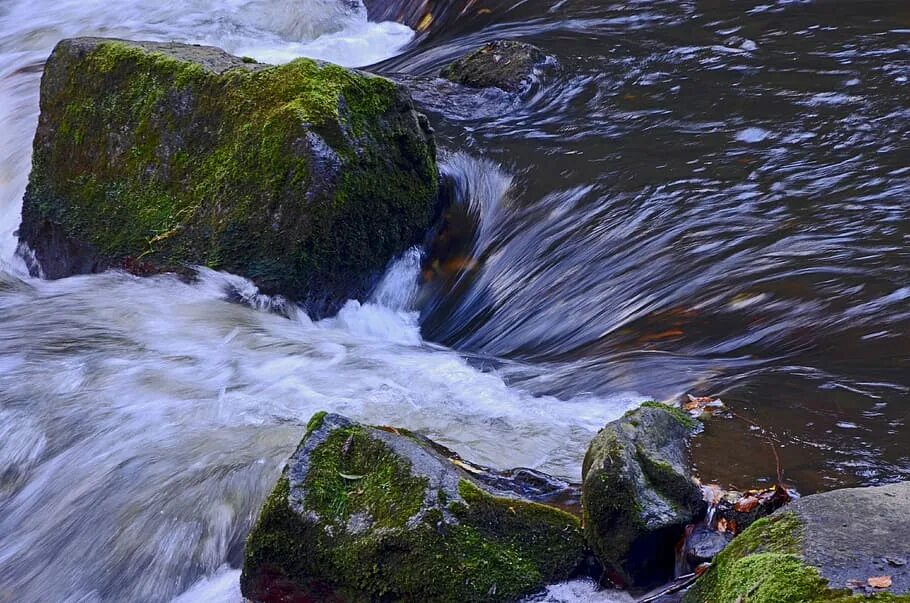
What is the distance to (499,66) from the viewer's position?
8883 mm

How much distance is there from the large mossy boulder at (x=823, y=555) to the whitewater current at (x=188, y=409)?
26.9 inches

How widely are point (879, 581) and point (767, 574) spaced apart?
0.87 ft

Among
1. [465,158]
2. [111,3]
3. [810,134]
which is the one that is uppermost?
[810,134]

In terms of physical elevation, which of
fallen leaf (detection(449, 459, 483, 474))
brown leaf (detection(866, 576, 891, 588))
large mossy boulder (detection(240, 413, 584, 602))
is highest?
brown leaf (detection(866, 576, 891, 588))

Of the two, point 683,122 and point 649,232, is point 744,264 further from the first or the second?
point 683,122

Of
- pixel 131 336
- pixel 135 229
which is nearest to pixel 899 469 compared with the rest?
pixel 131 336

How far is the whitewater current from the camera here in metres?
4.21

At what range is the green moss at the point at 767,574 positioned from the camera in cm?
240

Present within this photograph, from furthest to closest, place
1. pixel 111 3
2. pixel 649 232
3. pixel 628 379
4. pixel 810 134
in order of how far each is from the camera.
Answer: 1. pixel 111 3
2. pixel 810 134
3. pixel 649 232
4. pixel 628 379

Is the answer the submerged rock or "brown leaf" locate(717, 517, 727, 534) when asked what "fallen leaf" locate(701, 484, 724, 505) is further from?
the submerged rock

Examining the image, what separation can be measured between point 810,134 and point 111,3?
31.0 ft

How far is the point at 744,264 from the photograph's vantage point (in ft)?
18.4

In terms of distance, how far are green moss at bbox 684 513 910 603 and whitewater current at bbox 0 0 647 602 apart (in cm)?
60

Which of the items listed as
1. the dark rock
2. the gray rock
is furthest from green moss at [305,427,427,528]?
the gray rock
